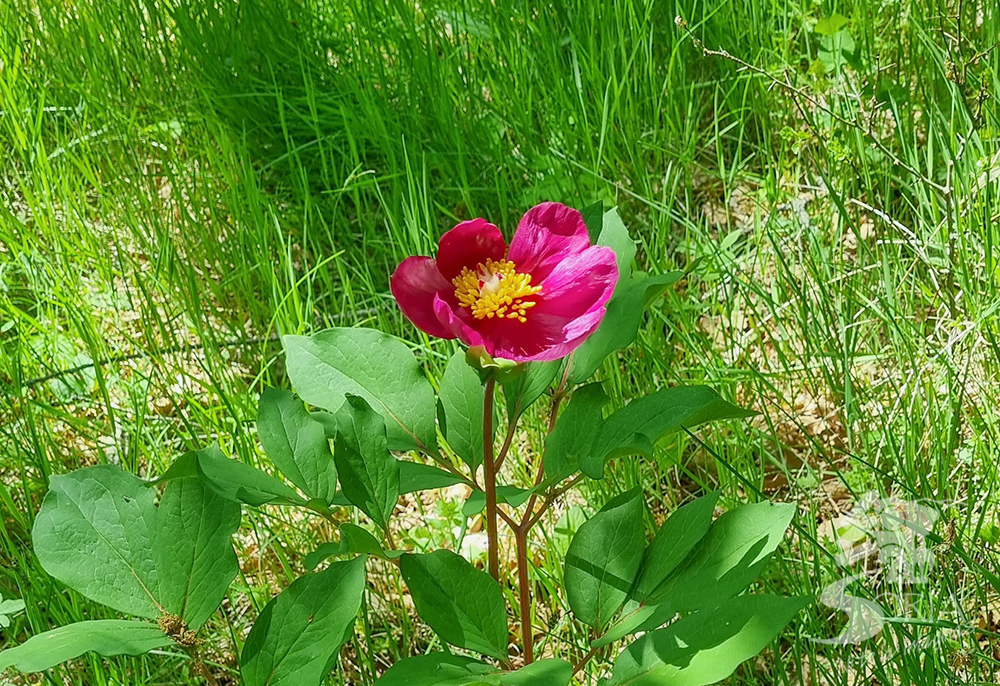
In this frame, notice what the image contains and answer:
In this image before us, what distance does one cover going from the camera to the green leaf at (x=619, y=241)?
103 cm

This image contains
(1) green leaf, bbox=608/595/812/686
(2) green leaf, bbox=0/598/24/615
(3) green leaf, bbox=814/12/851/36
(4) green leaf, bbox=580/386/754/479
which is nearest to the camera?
(1) green leaf, bbox=608/595/812/686

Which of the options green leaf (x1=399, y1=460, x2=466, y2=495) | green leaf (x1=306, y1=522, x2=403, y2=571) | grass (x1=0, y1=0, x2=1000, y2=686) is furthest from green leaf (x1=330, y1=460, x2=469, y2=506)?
grass (x1=0, y1=0, x2=1000, y2=686)

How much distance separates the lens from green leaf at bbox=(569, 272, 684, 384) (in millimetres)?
988

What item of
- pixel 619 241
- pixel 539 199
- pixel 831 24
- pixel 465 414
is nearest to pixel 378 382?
pixel 465 414

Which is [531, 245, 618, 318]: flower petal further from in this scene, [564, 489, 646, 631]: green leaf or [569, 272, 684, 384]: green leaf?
[564, 489, 646, 631]: green leaf

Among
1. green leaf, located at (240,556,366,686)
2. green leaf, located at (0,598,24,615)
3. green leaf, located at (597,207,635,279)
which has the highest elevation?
green leaf, located at (597,207,635,279)

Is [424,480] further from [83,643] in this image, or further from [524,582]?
[83,643]

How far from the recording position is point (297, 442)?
39.7 inches

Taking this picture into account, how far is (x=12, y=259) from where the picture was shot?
2.15m

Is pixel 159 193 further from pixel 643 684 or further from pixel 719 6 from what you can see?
pixel 643 684

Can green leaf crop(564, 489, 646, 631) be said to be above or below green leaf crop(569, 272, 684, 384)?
below

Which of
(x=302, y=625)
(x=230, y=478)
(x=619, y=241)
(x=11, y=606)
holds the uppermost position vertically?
(x=619, y=241)

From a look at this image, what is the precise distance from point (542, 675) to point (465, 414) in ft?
1.02

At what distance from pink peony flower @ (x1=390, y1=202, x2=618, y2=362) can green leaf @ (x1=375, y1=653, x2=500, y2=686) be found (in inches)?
11.9
